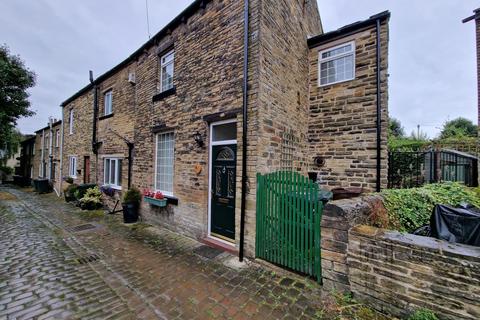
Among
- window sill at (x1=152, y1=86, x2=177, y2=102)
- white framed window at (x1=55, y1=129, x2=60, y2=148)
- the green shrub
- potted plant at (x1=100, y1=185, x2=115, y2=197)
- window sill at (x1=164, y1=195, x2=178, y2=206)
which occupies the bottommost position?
the green shrub

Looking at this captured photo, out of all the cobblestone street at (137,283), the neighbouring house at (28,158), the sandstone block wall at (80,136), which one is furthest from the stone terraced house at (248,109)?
the neighbouring house at (28,158)

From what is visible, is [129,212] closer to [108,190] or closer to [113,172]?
[108,190]

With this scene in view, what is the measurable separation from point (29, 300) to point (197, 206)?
10.7 feet

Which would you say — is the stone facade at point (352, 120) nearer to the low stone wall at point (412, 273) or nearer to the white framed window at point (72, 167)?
the low stone wall at point (412, 273)

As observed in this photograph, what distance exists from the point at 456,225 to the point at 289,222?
2.58 m

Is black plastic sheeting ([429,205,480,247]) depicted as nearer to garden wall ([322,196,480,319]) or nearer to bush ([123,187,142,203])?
garden wall ([322,196,480,319])

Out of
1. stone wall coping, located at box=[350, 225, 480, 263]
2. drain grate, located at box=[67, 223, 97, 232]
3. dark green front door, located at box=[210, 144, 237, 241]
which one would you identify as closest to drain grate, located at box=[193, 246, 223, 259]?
dark green front door, located at box=[210, 144, 237, 241]

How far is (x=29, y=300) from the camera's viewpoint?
9.75 ft

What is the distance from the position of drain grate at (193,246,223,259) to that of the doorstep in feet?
0.32

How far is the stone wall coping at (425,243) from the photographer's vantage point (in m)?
2.19

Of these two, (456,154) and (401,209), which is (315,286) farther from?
(456,154)

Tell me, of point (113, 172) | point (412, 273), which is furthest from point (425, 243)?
point (113, 172)

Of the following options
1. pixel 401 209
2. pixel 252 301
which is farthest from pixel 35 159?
pixel 401 209

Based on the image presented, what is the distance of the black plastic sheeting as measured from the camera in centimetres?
A: 308
